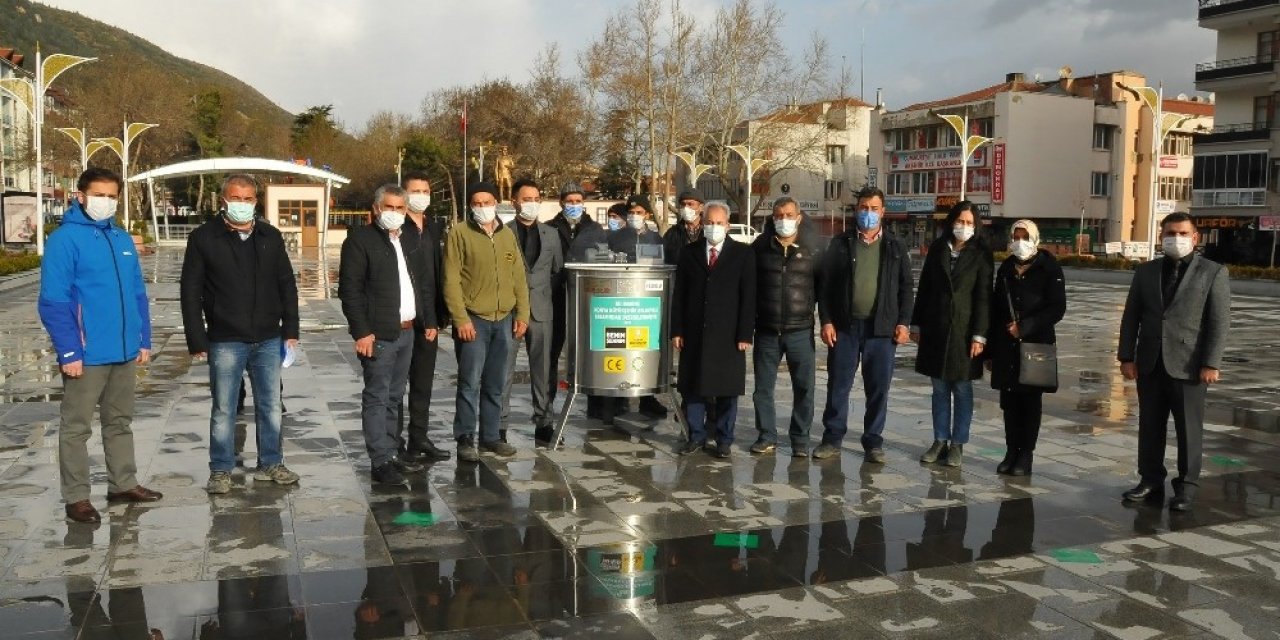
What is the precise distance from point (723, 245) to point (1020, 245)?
2.00 m

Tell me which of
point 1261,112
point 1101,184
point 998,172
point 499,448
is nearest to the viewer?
point 499,448

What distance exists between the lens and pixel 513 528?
5.82m

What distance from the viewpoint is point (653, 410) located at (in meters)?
9.39

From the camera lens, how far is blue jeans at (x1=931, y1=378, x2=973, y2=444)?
292 inches

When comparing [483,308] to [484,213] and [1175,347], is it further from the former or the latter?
[1175,347]

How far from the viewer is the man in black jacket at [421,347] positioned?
7.20 meters

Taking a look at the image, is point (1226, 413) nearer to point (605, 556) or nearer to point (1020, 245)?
point (1020, 245)

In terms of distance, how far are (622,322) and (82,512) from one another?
370 cm

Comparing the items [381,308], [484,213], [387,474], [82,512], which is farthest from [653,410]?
[82,512]

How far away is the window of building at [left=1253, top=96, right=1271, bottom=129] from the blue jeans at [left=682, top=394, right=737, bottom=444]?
4858cm

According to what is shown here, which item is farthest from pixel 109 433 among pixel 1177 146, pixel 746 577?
pixel 1177 146

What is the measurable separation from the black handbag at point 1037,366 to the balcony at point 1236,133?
47444 mm

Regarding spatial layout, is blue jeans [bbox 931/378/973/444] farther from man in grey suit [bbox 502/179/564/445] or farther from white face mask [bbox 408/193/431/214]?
white face mask [bbox 408/193/431/214]

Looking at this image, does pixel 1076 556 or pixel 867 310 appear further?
pixel 867 310
